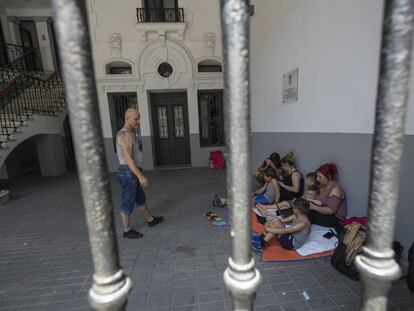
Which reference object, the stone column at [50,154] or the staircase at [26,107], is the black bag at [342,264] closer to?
the staircase at [26,107]

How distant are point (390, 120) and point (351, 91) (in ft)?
9.43

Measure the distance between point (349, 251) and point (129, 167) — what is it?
8.95 feet

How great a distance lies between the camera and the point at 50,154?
782cm

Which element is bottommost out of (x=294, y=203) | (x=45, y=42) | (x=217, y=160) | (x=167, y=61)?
(x=217, y=160)

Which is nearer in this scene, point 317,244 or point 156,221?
point 317,244

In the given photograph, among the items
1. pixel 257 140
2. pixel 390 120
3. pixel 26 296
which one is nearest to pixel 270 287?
pixel 390 120

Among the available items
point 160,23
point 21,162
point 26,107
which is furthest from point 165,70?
point 21,162

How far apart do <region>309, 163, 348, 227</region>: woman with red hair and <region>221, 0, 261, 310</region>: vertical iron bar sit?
2.89 metres

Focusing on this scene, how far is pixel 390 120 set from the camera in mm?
609

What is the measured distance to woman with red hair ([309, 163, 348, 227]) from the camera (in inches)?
124

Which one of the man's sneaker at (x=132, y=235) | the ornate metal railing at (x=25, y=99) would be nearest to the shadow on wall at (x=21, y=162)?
the ornate metal railing at (x=25, y=99)

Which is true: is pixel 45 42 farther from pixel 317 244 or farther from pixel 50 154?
pixel 317 244

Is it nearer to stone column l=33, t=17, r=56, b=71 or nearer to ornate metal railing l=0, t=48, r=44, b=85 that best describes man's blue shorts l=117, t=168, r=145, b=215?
ornate metal railing l=0, t=48, r=44, b=85

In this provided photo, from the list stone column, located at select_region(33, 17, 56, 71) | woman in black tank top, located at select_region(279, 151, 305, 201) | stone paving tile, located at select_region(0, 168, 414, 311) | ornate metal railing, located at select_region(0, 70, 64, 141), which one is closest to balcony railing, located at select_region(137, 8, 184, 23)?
ornate metal railing, located at select_region(0, 70, 64, 141)
